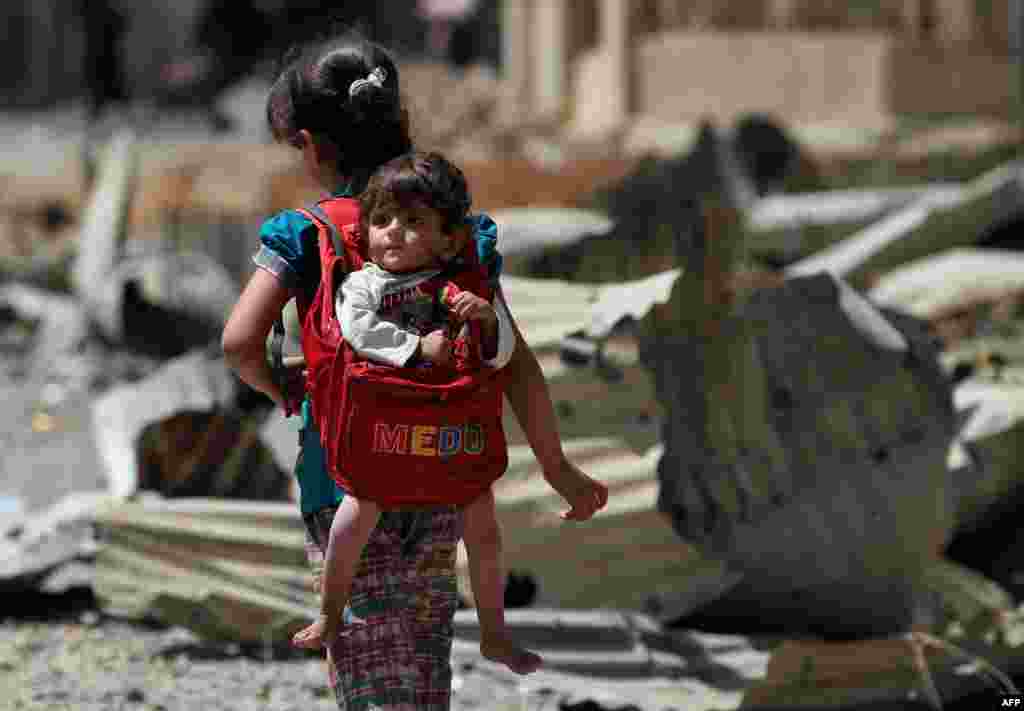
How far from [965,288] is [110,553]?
4030 mm

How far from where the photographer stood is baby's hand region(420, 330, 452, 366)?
233 centimetres

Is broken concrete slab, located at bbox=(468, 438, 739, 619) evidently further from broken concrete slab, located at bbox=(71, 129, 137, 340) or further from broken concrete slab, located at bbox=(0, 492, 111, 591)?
broken concrete slab, located at bbox=(71, 129, 137, 340)

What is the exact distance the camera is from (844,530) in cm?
413

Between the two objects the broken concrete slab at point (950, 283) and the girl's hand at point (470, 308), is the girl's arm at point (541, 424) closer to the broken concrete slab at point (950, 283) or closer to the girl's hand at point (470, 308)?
the girl's hand at point (470, 308)

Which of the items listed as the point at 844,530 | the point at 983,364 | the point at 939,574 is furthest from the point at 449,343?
the point at 983,364

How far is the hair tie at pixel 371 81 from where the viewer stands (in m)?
2.49

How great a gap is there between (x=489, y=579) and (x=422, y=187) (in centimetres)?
56

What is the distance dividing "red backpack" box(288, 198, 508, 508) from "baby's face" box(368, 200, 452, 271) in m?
0.06

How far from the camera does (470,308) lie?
2.35 metres

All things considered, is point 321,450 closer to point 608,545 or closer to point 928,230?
point 608,545

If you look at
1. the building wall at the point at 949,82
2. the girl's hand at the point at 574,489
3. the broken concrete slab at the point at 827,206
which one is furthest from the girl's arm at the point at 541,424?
Answer: the building wall at the point at 949,82

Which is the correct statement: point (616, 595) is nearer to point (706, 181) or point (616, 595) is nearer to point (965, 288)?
point (965, 288)

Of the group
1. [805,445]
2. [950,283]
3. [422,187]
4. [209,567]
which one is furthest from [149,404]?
[950,283]

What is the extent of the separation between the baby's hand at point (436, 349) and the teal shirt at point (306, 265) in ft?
0.59
